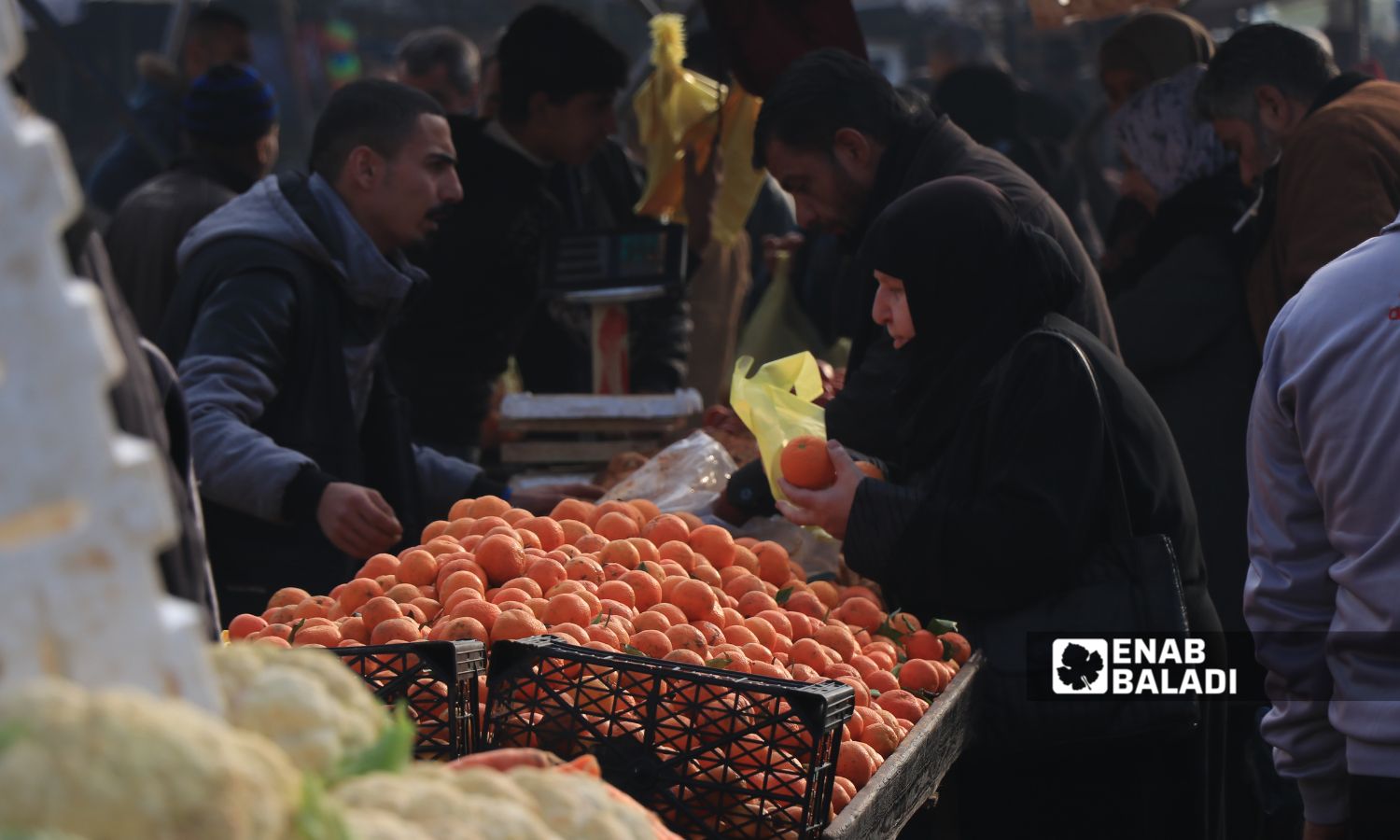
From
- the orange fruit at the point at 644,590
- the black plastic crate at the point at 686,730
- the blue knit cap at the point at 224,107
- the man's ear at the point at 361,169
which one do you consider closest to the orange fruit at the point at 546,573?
the orange fruit at the point at 644,590

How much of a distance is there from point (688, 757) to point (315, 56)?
13.1m

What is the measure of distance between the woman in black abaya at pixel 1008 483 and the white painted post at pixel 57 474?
1.99 metres

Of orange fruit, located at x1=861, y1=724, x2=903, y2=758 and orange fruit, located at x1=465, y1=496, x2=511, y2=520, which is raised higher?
orange fruit, located at x1=465, y1=496, x2=511, y2=520

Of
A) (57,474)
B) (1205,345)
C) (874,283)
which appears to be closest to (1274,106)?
(1205,345)

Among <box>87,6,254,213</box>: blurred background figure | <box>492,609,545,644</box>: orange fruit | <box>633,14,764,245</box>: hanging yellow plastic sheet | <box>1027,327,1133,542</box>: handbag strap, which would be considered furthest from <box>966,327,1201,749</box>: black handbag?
<box>87,6,254,213</box>: blurred background figure

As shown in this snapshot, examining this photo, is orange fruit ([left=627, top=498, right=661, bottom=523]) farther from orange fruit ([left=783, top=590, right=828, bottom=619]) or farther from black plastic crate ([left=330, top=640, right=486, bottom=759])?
black plastic crate ([left=330, top=640, right=486, bottom=759])

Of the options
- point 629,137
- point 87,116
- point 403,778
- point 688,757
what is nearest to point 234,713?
point 403,778

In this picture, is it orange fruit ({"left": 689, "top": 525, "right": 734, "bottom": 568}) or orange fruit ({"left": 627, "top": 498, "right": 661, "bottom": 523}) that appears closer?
orange fruit ({"left": 689, "top": 525, "right": 734, "bottom": 568})

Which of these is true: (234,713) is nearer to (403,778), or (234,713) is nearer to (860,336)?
(403,778)

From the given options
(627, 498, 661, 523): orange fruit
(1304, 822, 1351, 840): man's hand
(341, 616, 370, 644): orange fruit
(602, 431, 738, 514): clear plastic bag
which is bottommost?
(1304, 822, 1351, 840): man's hand

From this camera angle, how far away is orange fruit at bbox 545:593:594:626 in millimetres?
2586

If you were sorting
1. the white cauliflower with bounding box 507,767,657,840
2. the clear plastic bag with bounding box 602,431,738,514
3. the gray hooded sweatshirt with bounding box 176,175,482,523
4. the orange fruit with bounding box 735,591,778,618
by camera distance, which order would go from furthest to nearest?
1. the clear plastic bag with bounding box 602,431,738,514
2. the gray hooded sweatshirt with bounding box 176,175,482,523
3. the orange fruit with bounding box 735,591,778,618
4. the white cauliflower with bounding box 507,767,657,840

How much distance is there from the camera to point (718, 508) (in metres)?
3.87

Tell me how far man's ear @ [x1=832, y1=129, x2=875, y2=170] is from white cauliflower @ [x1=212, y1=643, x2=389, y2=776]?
2.73m
